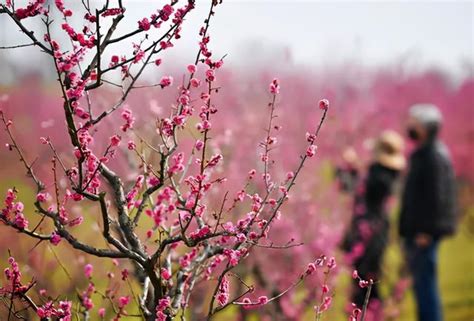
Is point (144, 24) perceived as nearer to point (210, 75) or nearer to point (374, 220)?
point (210, 75)

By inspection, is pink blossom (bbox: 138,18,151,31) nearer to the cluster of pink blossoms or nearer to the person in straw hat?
the cluster of pink blossoms

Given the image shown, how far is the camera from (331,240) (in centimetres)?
677

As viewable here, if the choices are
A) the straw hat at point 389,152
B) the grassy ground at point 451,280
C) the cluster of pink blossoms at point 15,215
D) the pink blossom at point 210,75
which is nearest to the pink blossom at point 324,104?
the pink blossom at point 210,75

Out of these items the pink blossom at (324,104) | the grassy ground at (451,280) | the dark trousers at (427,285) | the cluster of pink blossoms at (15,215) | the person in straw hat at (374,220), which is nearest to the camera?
the cluster of pink blossoms at (15,215)

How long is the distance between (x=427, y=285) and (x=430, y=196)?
31.1 inches

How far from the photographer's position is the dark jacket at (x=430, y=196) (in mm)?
5602

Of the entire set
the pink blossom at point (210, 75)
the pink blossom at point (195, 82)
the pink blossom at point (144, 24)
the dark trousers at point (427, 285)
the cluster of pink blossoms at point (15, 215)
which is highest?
the dark trousers at point (427, 285)

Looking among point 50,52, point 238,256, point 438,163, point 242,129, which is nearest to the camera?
point 50,52

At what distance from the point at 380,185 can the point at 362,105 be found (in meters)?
7.17

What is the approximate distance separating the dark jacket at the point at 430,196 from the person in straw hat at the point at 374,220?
0.21 metres

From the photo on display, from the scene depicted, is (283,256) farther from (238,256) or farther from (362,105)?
(362,105)

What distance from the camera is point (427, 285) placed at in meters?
5.59

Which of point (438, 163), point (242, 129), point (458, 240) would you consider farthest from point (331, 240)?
point (458, 240)

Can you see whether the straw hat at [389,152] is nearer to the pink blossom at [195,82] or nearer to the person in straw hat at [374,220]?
the person in straw hat at [374,220]
